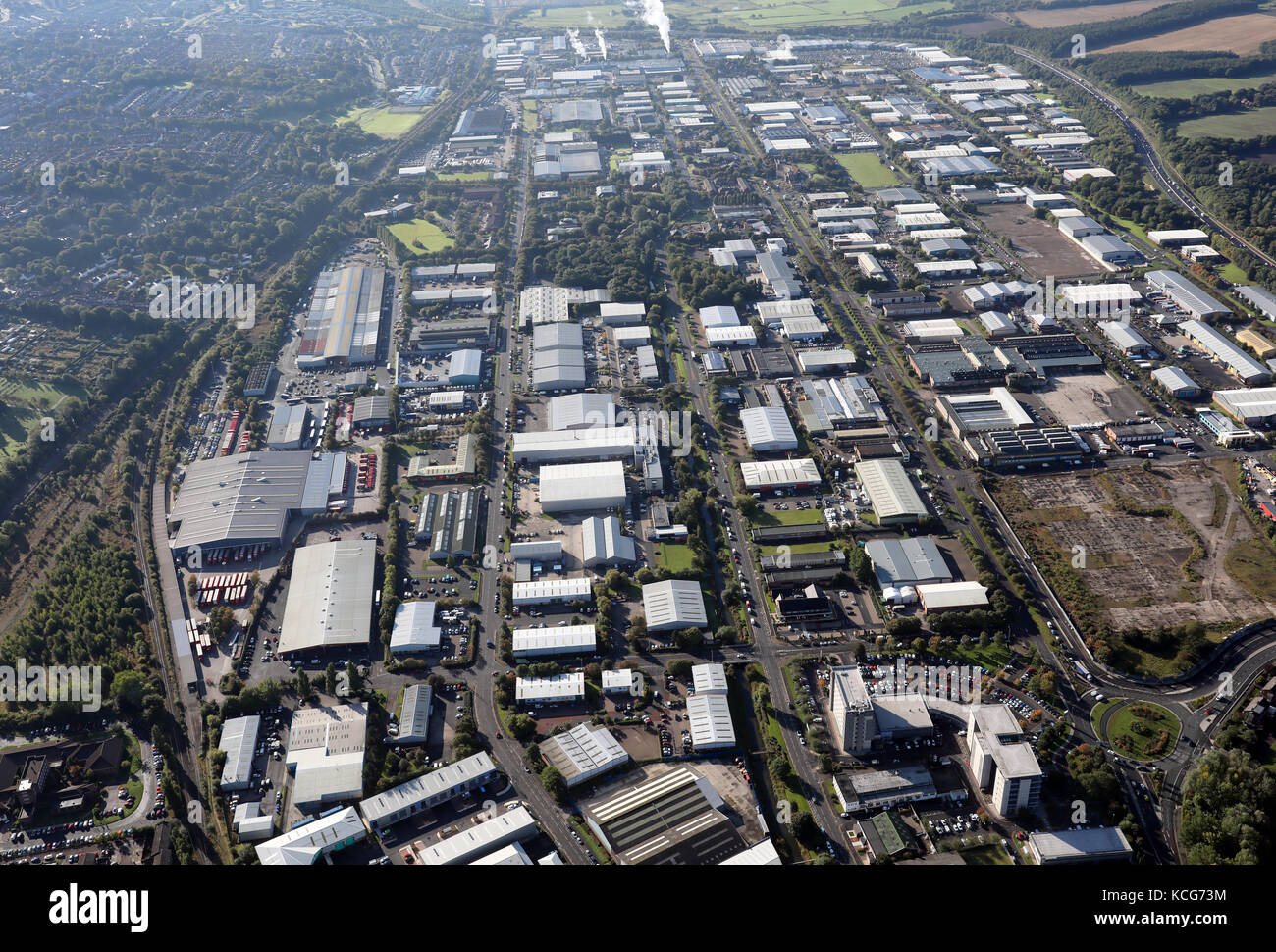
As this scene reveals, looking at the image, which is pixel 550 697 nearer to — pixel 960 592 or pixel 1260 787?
pixel 960 592

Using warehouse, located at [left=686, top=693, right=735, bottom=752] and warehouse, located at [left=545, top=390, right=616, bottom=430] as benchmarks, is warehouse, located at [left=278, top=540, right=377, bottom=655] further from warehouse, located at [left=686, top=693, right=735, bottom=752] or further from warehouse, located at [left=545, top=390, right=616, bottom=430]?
warehouse, located at [left=686, top=693, right=735, bottom=752]

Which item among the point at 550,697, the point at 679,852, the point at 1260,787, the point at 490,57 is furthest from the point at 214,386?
the point at 490,57

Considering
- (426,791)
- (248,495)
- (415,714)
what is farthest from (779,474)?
(248,495)

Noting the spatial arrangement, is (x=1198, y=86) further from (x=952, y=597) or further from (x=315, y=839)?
(x=315, y=839)

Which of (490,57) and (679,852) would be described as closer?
(679,852)

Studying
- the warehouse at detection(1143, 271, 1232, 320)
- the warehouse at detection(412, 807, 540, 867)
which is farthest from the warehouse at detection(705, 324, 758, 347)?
the warehouse at detection(412, 807, 540, 867)

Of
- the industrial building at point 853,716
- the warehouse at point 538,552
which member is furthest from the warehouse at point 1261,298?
the warehouse at point 538,552
